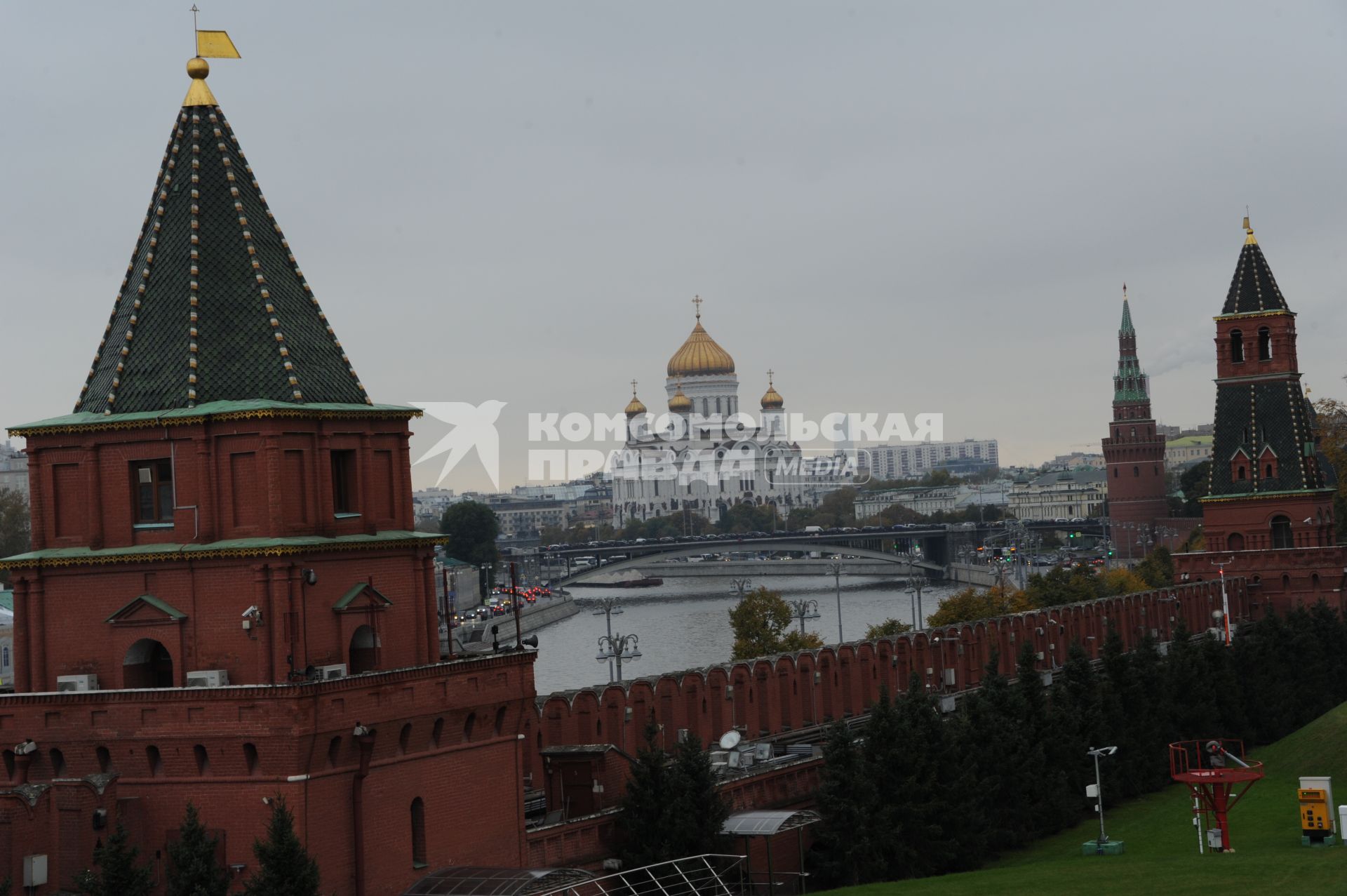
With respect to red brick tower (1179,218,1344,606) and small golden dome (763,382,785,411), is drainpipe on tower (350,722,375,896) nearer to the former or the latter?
red brick tower (1179,218,1344,606)

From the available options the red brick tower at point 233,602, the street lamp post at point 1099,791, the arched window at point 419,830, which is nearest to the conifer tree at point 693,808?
the red brick tower at point 233,602

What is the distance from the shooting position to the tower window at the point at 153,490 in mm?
19828

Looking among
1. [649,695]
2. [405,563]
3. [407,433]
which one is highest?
[407,433]

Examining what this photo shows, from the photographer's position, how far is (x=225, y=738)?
18609 mm

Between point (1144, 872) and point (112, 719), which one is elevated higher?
point (112, 719)

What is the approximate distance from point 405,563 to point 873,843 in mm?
8024

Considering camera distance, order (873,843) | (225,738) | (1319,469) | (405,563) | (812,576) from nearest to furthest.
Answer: (225,738) < (405,563) < (873,843) < (1319,469) < (812,576)

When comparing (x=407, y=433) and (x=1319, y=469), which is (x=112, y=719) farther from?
(x=1319, y=469)

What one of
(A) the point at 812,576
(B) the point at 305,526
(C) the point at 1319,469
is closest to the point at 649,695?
(B) the point at 305,526

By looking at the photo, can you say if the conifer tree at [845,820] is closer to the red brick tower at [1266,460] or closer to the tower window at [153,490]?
the tower window at [153,490]

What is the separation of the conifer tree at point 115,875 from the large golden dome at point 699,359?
150m

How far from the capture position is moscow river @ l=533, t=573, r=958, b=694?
66000mm

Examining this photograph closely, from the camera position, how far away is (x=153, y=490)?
65.2ft

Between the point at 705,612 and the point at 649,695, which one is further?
the point at 705,612
